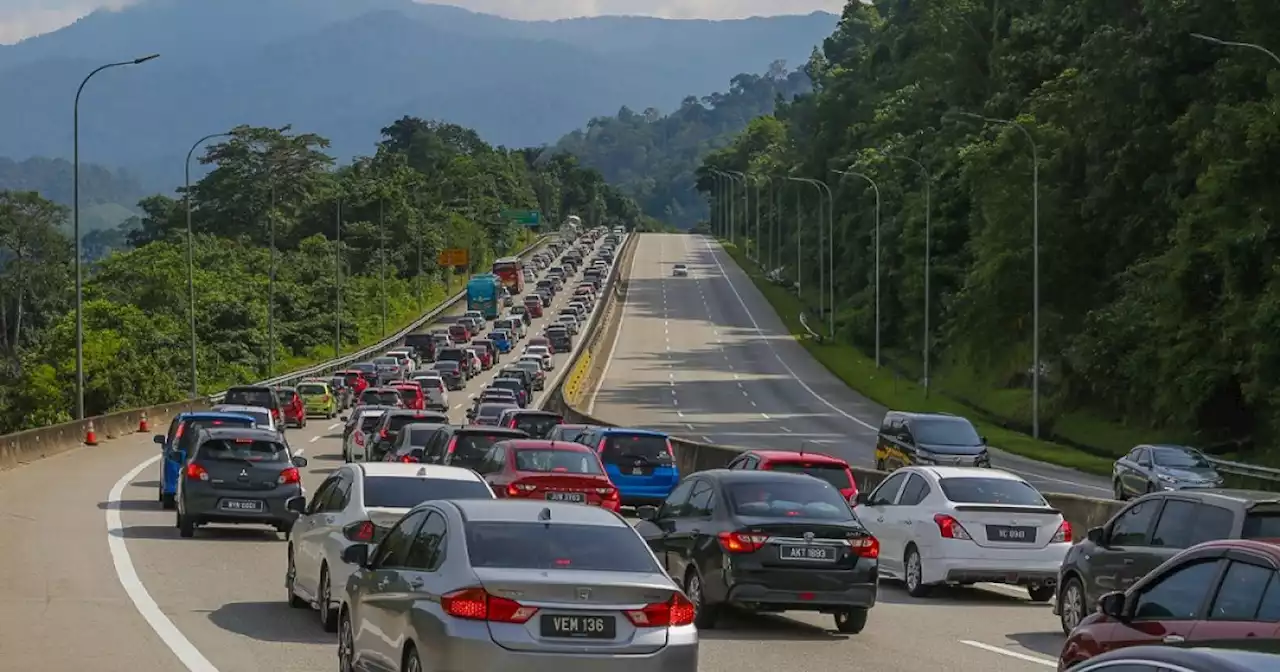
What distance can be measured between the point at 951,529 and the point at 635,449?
12.9 m

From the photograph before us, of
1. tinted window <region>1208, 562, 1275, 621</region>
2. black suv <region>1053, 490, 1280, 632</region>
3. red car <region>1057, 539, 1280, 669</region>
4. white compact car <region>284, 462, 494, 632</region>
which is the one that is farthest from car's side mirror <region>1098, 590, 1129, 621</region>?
white compact car <region>284, 462, 494, 632</region>

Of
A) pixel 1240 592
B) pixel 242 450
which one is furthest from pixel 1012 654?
pixel 242 450

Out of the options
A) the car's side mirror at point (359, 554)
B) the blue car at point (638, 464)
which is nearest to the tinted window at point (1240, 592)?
the car's side mirror at point (359, 554)

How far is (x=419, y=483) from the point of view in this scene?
723 inches

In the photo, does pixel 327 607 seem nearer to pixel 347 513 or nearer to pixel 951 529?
pixel 347 513

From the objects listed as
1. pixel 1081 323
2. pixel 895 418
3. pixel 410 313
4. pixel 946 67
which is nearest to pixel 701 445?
pixel 895 418

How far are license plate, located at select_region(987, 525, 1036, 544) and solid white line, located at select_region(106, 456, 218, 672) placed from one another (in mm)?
8715

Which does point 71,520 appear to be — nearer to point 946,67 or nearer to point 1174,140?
point 1174,140

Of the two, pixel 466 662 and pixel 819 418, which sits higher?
pixel 466 662

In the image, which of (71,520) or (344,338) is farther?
(344,338)

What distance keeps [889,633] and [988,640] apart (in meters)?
0.95

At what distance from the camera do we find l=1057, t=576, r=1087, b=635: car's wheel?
16922 mm

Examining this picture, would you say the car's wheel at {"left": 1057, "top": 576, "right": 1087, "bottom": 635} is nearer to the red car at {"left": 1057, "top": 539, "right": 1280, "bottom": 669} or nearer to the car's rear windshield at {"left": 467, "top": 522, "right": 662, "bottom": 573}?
the red car at {"left": 1057, "top": 539, "right": 1280, "bottom": 669}

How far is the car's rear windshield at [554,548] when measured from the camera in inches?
464
